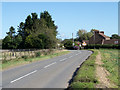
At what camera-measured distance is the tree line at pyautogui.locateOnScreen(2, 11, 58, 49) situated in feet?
186

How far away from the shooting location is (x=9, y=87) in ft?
35.2

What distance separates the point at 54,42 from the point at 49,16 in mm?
24071

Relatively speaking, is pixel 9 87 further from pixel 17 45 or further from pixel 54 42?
pixel 17 45

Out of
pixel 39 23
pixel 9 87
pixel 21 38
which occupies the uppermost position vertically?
pixel 39 23

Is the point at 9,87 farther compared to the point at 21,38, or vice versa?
the point at 21,38

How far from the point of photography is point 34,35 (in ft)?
198

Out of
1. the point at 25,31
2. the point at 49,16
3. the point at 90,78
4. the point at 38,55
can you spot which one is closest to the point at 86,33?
the point at 49,16

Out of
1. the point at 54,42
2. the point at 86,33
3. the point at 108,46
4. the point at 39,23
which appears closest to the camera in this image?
the point at 54,42

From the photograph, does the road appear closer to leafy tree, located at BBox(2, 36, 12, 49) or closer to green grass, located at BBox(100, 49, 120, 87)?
green grass, located at BBox(100, 49, 120, 87)

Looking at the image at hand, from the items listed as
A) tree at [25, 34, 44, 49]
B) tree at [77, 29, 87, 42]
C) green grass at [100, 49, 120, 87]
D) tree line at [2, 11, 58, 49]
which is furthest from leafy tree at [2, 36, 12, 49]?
tree at [77, 29, 87, 42]

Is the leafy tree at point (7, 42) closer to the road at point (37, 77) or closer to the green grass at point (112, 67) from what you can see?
the green grass at point (112, 67)

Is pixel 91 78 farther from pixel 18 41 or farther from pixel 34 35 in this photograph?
pixel 18 41

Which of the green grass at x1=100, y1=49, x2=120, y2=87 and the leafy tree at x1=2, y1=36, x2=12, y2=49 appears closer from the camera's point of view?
the green grass at x1=100, y1=49, x2=120, y2=87

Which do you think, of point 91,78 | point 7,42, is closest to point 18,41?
point 7,42
